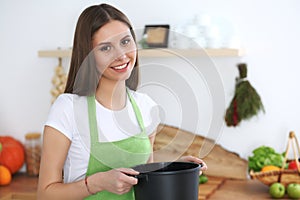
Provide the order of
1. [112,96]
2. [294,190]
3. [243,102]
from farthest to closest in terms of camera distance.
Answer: [243,102], [294,190], [112,96]

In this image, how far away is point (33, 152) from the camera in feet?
7.59

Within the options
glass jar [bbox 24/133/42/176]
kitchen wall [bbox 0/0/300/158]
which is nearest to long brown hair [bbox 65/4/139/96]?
kitchen wall [bbox 0/0/300/158]

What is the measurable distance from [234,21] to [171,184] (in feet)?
4.14

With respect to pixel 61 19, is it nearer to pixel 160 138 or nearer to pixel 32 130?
pixel 32 130

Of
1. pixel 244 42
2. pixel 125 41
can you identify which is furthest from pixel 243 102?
pixel 125 41

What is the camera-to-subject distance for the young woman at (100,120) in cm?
97

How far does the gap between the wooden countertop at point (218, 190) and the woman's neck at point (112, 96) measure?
2.50ft

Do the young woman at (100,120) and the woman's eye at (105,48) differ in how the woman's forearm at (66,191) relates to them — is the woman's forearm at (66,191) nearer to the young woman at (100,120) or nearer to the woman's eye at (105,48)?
the young woman at (100,120)

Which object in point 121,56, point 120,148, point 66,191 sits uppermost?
point 121,56

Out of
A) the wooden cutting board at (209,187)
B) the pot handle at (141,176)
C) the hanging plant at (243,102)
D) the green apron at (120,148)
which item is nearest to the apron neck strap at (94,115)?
the green apron at (120,148)

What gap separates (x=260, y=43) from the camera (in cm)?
203

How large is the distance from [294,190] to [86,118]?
39.7 inches

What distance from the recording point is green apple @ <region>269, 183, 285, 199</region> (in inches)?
69.3

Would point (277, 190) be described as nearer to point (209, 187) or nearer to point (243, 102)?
point (209, 187)
